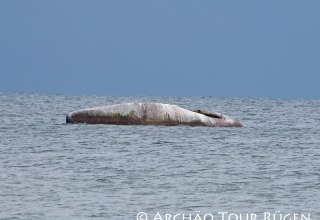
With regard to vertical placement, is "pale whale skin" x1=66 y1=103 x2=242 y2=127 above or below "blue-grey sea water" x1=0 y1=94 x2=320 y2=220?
above

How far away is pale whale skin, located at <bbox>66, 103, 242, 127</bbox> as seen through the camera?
187 feet

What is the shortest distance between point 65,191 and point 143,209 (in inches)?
147

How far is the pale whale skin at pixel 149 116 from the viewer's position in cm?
5688

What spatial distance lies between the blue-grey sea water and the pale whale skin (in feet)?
1.51

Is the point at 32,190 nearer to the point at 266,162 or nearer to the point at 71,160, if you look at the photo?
the point at 71,160

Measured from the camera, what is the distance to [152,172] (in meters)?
36.4

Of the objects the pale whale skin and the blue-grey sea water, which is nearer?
the blue-grey sea water

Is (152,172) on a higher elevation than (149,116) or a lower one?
lower

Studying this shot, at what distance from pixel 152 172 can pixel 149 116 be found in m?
21.1

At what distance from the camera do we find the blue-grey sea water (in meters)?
28.0

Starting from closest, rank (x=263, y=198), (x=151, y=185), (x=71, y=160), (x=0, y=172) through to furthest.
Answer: (x=263, y=198) < (x=151, y=185) < (x=0, y=172) < (x=71, y=160)

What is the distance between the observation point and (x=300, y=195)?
30.4 metres

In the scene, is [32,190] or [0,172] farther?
[0,172]

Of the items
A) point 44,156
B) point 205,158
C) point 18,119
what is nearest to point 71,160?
point 44,156
